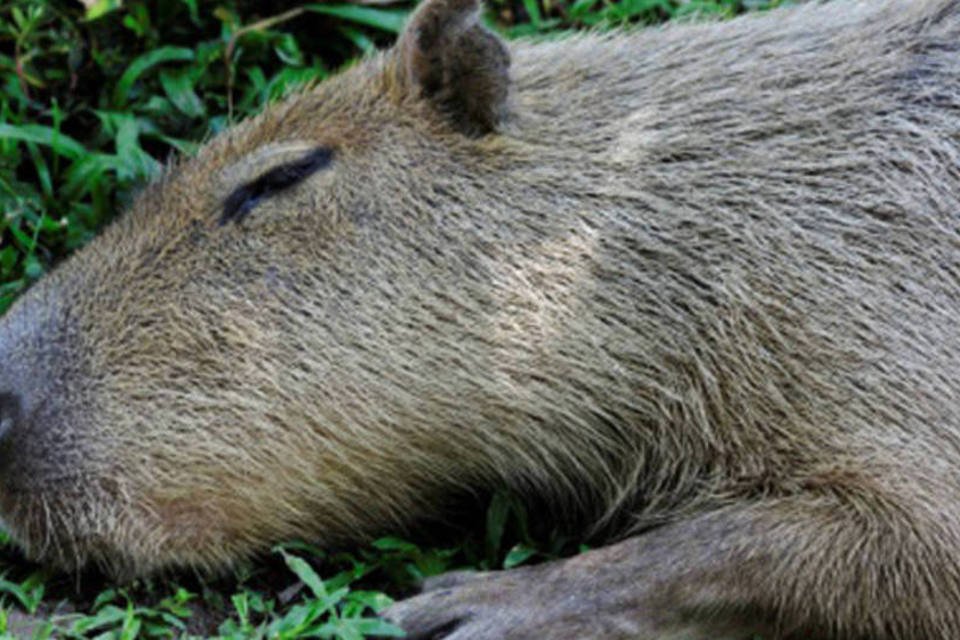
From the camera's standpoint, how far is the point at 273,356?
16.4ft

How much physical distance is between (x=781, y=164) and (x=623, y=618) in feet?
4.33

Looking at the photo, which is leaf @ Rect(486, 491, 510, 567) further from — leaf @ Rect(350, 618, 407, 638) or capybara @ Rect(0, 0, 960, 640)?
leaf @ Rect(350, 618, 407, 638)

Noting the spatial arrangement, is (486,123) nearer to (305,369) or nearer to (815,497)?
(305,369)

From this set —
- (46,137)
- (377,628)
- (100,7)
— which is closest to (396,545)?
(377,628)

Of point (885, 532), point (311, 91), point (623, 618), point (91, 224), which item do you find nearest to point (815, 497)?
point (885, 532)

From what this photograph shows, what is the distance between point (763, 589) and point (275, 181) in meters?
1.74

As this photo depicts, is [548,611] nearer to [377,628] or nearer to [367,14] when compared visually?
[377,628]

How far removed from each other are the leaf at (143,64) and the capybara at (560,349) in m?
1.74

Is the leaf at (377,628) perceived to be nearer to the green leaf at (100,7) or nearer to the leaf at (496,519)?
the leaf at (496,519)

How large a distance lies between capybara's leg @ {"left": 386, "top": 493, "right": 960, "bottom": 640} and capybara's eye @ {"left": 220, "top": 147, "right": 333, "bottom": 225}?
4.12 feet

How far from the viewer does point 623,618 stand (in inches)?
181

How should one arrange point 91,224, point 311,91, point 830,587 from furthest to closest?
point 91,224 → point 311,91 → point 830,587

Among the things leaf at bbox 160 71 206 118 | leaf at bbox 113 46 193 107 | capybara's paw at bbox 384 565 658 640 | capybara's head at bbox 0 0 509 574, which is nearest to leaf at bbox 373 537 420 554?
capybara's head at bbox 0 0 509 574

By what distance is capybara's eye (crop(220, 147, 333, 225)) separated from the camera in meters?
5.22
